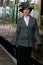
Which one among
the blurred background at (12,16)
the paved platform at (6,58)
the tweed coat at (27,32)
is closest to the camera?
the tweed coat at (27,32)

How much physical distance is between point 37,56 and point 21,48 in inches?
79.4

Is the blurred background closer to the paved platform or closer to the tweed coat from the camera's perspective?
the paved platform

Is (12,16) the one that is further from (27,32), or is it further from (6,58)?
(27,32)

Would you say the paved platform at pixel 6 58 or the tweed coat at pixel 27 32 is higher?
the tweed coat at pixel 27 32

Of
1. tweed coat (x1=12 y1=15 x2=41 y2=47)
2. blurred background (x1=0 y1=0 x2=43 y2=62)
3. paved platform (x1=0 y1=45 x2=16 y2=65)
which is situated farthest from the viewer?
paved platform (x1=0 y1=45 x2=16 y2=65)

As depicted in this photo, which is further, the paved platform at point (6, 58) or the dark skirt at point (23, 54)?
the paved platform at point (6, 58)

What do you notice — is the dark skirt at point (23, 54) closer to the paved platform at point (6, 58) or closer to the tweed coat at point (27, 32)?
the tweed coat at point (27, 32)

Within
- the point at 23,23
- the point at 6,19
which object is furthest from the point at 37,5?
the point at 6,19

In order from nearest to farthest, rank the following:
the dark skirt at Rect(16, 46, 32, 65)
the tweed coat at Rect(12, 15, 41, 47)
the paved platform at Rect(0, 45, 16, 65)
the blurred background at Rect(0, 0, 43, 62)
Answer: the tweed coat at Rect(12, 15, 41, 47), the dark skirt at Rect(16, 46, 32, 65), the blurred background at Rect(0, 0, 43, 62), the paved platform at Rect(0, 45, 16, 65)

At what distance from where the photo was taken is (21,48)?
7016mm

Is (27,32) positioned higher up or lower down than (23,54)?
higher up

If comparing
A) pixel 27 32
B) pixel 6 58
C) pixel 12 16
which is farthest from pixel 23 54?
pixel 12 16

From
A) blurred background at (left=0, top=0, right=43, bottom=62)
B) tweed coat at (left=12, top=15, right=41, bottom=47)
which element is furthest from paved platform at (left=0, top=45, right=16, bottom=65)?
tweed coat at (left=12, top=15, right=41, bottom=47)

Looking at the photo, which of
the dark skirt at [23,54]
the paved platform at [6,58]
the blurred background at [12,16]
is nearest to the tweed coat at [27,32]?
the dark skirt at [23,54]
